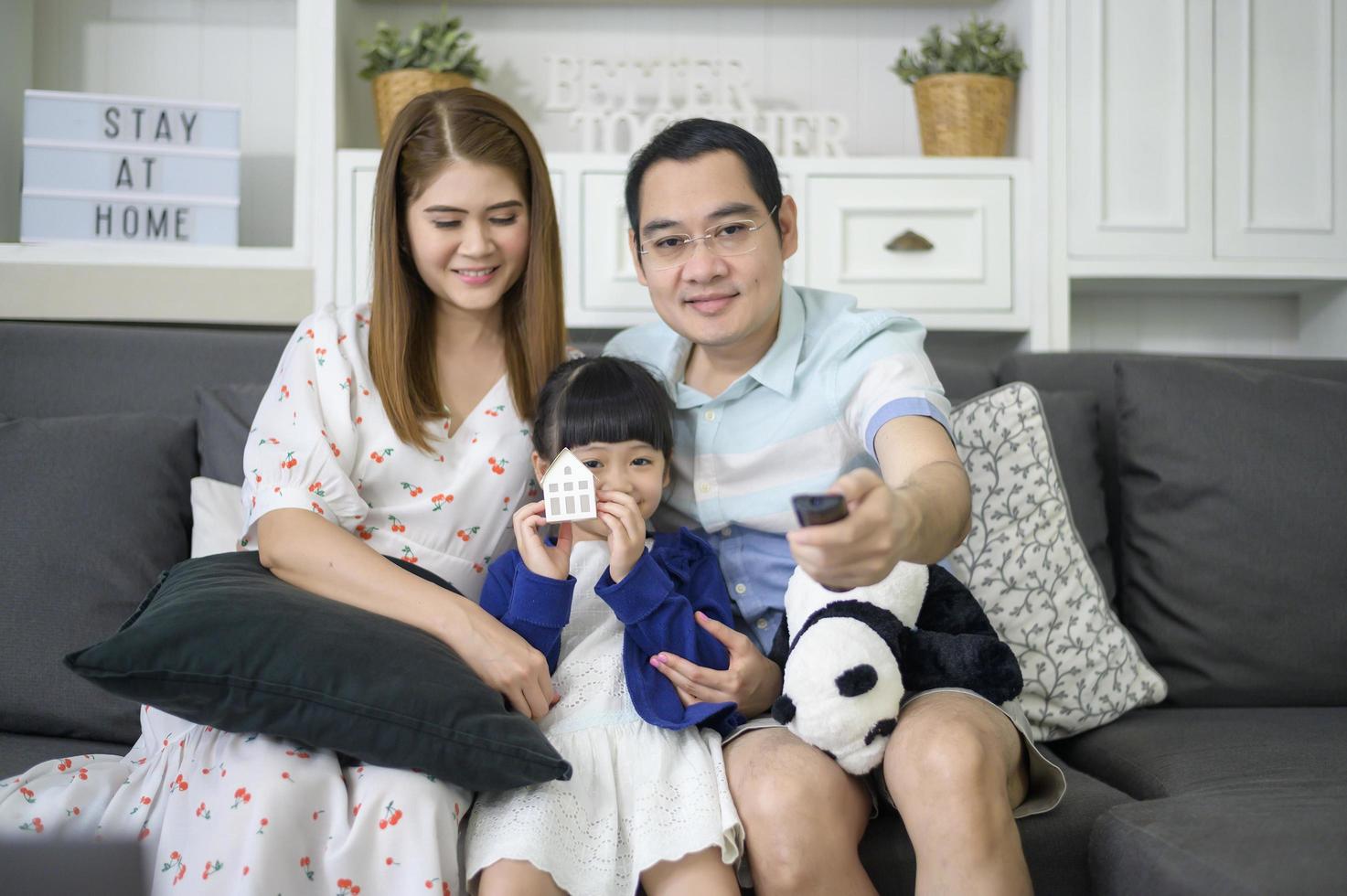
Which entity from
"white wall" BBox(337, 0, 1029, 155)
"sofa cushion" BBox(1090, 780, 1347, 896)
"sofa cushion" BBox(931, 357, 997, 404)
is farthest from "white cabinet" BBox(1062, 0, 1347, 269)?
"sofa cushion" BBox(1090, 780, 1347, 896)

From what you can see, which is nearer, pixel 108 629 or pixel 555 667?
pixel 555 667

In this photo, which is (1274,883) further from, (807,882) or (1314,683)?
(1314,683)

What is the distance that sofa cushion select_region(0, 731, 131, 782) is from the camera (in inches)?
52.0

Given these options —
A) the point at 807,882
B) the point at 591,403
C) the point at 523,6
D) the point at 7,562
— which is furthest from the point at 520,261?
the point at 523,6

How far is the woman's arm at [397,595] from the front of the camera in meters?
1.23

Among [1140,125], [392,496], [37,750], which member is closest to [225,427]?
[392,496]

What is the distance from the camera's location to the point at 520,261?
158 centimetres

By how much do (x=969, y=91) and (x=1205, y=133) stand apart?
513mm

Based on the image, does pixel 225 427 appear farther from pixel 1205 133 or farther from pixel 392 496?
pixel 1205 133

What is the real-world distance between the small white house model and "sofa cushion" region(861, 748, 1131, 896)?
0.48 metres

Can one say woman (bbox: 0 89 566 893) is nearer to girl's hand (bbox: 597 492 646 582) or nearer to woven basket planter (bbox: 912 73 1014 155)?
girl's hand (bbox: 597 492 646 582)

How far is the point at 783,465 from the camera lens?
Result: 4.83 ft

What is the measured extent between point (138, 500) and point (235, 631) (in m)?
0.62

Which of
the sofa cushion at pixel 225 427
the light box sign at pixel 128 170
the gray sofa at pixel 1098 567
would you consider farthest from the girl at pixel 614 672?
the light box sign at pixel 128 170
